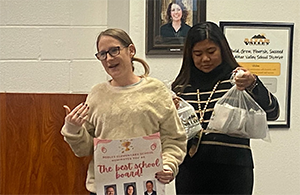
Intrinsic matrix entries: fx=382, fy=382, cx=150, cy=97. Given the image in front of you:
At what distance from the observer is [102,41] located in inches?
42.6

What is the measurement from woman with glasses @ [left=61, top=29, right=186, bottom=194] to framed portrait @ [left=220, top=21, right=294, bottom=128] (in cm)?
76

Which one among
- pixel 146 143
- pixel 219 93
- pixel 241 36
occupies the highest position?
pixel 241 36

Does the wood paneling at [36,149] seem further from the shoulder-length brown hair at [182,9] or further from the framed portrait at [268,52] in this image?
the framed portrait at [268,52]

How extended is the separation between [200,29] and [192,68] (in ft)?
0.45

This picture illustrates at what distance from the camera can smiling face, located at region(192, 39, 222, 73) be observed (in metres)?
1.30

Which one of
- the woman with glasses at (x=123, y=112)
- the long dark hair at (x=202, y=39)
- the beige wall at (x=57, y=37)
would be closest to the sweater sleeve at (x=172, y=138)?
the woman with glasses at (x=123, y=112)

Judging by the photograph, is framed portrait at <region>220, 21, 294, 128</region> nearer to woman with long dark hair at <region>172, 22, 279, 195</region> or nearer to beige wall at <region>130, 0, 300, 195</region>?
beige wall at <region>130, 0, 300, 195</region>

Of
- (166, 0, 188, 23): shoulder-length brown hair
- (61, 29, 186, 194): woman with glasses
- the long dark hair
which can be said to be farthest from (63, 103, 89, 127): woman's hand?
(166, 0, 188, 23): shoulder-length brown hair

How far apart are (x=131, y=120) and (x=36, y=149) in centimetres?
79

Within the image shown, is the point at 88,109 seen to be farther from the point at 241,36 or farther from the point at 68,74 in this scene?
the point at 241,36

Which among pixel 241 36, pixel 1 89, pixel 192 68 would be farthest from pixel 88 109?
pixel 241 36

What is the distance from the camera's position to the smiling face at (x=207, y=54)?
130 cm

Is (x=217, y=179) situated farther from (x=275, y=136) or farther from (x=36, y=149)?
(x=36, y=149)

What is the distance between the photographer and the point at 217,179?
1.31 metres
